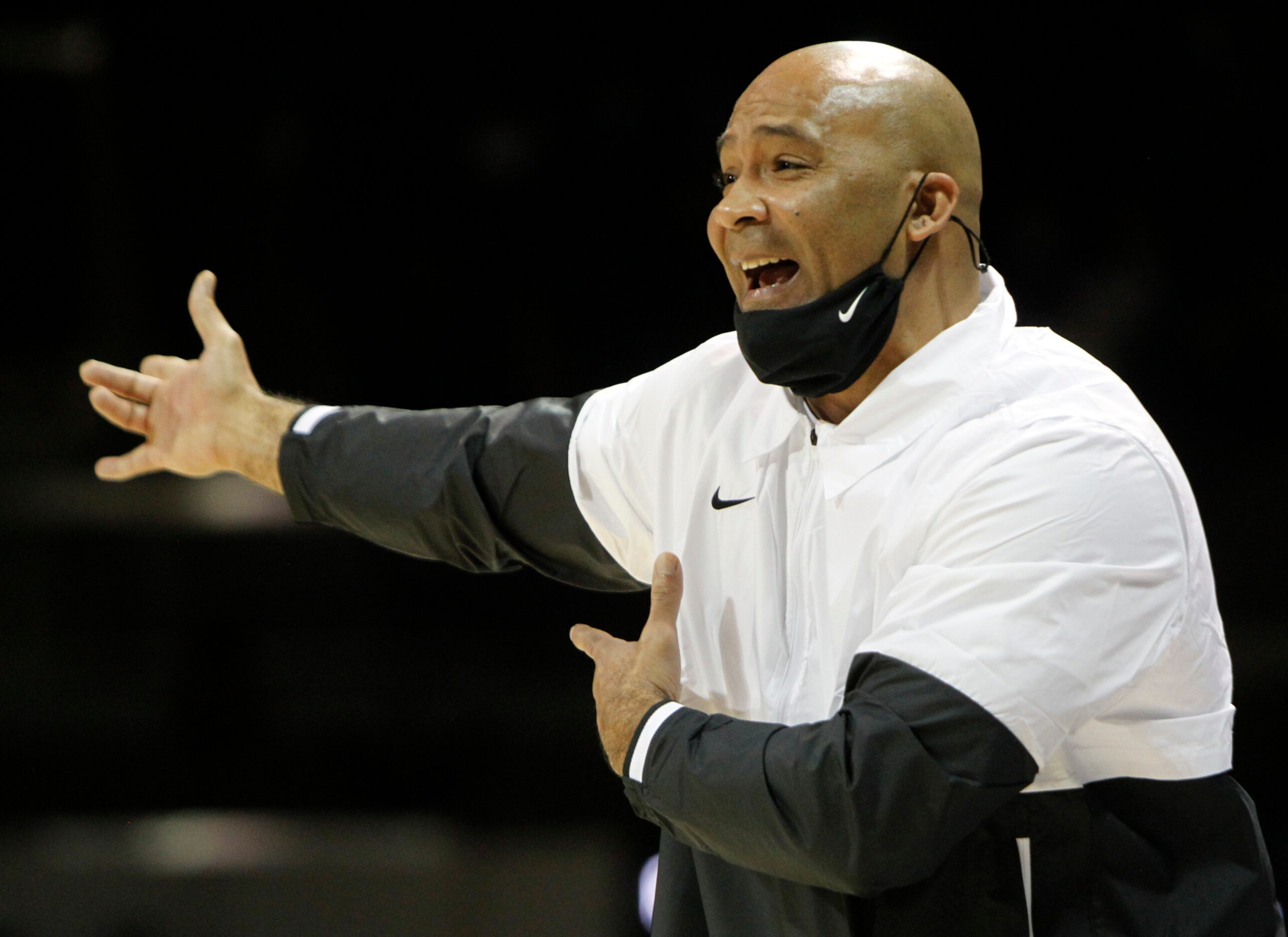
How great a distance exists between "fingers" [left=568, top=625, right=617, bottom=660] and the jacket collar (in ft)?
0.95

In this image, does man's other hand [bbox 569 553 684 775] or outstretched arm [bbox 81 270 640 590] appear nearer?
man's other hand [bbox 569 553 684 775]

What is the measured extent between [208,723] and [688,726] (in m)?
1.72

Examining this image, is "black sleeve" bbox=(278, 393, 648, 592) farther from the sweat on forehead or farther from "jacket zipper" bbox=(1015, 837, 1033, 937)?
"jacket zipper" bbox=(1015, 837, 1033, 937)

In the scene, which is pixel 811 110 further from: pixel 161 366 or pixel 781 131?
pixel 161 366

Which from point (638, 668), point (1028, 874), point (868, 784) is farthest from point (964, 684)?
point (638, 668)

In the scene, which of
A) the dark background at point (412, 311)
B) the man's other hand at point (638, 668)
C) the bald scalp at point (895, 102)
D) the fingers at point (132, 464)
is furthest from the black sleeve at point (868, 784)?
the dark background at point (412, 311)

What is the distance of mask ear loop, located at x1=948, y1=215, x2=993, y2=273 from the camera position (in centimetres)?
153

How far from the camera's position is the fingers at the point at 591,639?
59.1 inches

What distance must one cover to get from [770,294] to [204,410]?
79cm

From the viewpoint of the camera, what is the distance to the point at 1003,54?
95.6 inches

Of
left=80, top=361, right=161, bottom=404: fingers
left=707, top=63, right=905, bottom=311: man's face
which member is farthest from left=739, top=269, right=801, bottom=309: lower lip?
left=80, top=361, right=161, bottom=404: fingers

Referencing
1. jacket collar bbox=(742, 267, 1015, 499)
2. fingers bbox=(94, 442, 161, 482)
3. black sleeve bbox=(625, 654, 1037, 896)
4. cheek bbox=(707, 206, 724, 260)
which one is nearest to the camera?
black sleeve bbox=(625, 654, 1037, 896)

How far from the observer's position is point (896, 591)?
1303 millimetres

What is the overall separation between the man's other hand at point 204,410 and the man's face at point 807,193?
693 mm
